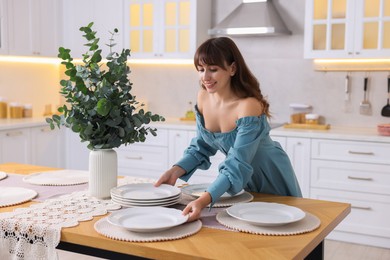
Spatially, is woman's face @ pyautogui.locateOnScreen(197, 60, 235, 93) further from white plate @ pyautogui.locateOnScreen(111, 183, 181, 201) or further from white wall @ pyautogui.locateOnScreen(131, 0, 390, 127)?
white wall @ pyautogui.locateOnScreen(131, 0, 390, 127)

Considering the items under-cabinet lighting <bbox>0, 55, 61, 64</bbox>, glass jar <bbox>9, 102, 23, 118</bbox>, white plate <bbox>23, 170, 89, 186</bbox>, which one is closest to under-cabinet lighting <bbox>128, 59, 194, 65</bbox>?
under-cabinet lighting <bbox>0, 55, 61, 64</bbox>

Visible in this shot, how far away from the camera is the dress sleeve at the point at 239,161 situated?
1.90 meters

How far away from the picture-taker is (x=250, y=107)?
2.09 metres

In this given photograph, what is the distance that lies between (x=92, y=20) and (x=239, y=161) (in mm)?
3651

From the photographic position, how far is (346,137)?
394 centimetres

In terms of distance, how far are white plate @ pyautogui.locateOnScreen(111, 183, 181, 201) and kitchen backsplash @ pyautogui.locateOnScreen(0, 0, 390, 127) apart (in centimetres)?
285

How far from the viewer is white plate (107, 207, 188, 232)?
5.27 feet

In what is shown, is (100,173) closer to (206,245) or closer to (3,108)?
A: (206,245)

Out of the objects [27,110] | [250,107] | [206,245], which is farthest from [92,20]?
[206,245]

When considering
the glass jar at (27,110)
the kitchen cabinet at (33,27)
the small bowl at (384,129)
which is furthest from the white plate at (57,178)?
the glass jar at (27,110)

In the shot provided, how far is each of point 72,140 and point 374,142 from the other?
9.65ft

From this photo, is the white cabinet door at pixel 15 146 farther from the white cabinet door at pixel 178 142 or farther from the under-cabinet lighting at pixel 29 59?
the white cabinet door at pixel 178 142

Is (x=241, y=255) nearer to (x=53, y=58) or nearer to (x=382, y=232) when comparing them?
(x=382, y=232)

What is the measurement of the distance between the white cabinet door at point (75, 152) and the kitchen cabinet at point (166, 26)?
3.50ft
